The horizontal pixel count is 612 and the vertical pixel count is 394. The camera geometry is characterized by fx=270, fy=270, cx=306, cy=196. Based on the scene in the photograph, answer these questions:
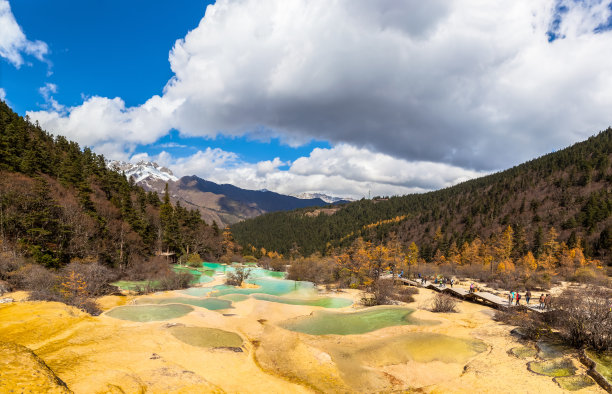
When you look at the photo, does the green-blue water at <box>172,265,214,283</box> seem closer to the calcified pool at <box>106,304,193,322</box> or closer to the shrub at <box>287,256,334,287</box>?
the shrub at <box>287,256,334,287</box>

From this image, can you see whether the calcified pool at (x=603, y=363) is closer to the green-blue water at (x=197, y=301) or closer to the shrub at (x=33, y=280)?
the green-blue water at (x=197, y=301)

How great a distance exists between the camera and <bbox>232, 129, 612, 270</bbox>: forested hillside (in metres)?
90.6

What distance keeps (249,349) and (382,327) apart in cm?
1297

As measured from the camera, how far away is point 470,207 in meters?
144

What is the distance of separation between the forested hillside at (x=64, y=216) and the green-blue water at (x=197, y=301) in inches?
464

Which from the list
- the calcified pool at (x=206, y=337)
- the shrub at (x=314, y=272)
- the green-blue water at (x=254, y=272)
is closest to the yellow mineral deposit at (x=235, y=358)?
the calcified pool at (x=206, y=337)

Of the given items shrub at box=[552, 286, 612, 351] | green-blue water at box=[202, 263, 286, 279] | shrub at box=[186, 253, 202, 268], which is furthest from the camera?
shrub at box=[186, 253, 202, 268]

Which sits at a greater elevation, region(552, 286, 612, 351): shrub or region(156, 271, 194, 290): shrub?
region(552, 286, 612, 351): shrub

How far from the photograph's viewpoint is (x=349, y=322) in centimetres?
2655

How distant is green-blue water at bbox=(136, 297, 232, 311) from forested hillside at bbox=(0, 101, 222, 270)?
11.8m

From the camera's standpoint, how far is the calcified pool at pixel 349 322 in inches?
951

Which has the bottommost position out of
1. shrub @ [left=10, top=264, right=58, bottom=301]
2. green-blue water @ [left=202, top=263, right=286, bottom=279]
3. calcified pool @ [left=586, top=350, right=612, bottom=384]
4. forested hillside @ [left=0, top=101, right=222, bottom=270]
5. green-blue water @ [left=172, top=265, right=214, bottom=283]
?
green-blue water @ [left=202, top=263, right=286, bottom=279]

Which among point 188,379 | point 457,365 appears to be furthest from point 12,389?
point 457,365

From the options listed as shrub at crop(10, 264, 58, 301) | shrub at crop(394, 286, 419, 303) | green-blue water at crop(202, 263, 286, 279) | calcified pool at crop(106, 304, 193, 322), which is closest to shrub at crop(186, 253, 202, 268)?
green-blue water at crop(202, 263, 286, 279)
